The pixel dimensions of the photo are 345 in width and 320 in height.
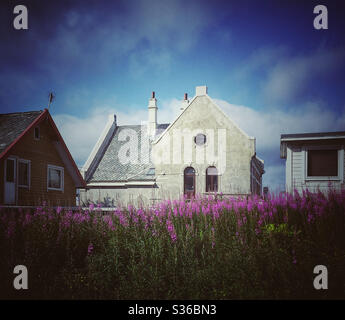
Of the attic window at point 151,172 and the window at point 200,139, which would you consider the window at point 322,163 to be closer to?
the window at point 200,139

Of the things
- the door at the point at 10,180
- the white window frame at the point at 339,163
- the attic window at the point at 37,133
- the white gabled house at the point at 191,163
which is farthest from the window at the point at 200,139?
the door at the point at 10,180

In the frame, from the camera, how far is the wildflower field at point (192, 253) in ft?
16.1

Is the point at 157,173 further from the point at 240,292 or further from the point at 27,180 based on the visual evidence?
the point at 240,292

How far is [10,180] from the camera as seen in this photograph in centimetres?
1268

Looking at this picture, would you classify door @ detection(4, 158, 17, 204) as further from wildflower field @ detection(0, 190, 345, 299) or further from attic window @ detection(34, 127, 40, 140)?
wildflower field @ detection(0, 190, 345, 299)

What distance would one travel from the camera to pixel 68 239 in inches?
250

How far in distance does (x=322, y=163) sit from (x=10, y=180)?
37.0 feet

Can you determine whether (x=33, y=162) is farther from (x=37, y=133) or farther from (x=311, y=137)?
(x=311, y=137)

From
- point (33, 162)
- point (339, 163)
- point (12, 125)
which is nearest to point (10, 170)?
point (33, 162)
